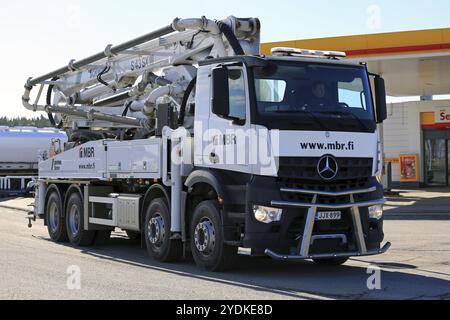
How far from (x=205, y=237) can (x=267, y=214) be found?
1.22m

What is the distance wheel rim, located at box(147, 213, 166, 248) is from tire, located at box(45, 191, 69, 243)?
4094 millimetres

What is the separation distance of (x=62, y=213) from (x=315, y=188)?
7362mm

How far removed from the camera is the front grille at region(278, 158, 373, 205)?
32.2ft

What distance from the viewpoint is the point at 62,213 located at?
50.9ft

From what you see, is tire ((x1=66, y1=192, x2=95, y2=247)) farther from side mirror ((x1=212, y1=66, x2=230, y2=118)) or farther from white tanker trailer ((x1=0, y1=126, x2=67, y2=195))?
white tanker trailer ((x1=0, y1=126, x2=67, y2=195))

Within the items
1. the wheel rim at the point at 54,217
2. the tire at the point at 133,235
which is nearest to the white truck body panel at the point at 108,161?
the wheel rim at the point at 54,217

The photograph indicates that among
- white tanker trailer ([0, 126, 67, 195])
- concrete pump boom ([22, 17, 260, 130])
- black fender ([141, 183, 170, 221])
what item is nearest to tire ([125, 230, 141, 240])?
concrete pump boom ([22, 17, 260, 130])

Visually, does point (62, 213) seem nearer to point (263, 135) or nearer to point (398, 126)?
point (263, 135)

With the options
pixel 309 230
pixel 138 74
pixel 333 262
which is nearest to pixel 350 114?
pixel 309 230

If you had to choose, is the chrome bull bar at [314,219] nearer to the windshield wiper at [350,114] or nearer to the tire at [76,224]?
the windshield wiper at [350,114]

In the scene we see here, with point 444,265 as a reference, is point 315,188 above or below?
above

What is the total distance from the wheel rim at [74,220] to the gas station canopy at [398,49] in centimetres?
1270

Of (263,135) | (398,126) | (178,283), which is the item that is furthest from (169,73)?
(398,126)

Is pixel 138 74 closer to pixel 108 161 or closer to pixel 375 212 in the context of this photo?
pixel 108 161
